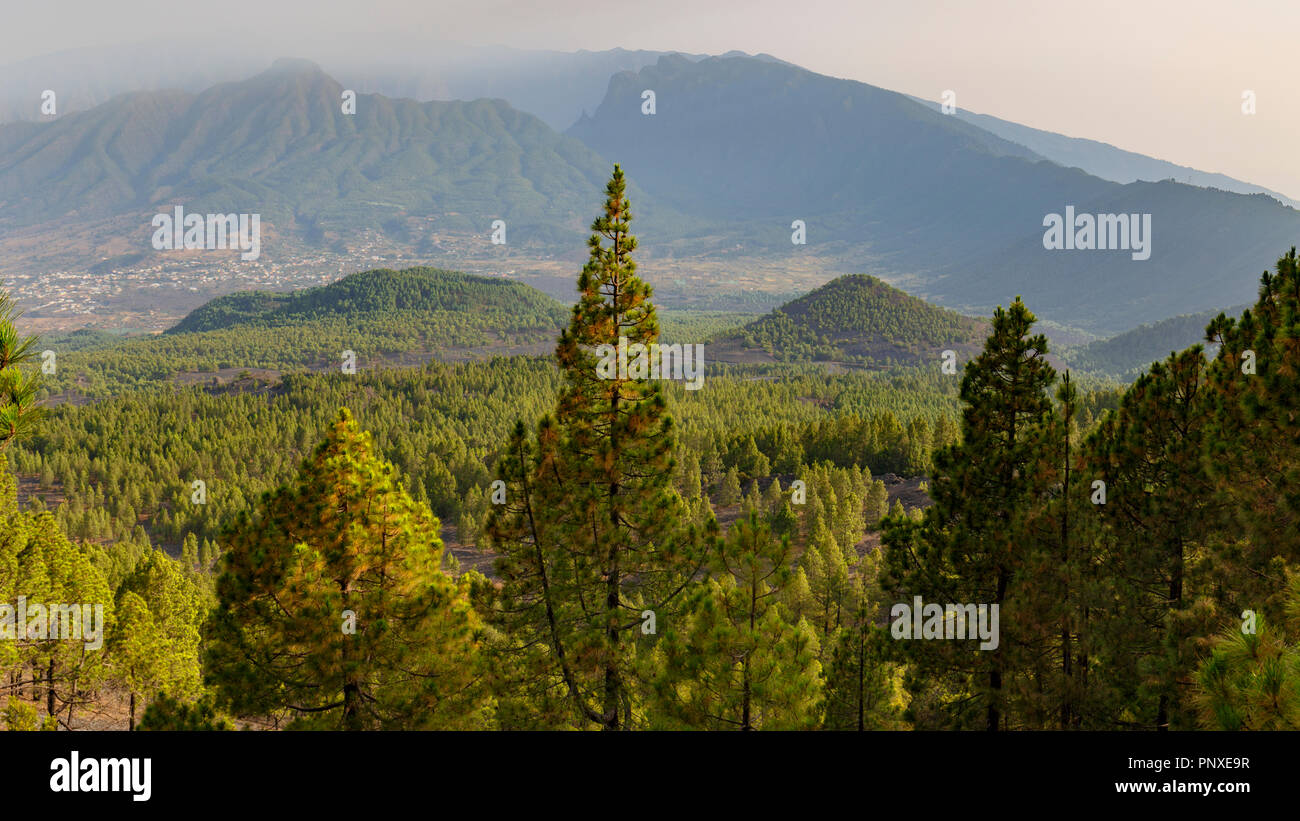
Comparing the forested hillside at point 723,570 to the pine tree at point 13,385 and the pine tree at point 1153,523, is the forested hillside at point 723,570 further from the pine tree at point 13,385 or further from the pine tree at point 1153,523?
the pine tree at point 13,385

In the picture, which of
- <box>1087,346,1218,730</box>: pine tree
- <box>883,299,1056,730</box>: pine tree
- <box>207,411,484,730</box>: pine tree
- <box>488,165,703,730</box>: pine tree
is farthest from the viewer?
<box>488,165,703,730</box>: pine tree

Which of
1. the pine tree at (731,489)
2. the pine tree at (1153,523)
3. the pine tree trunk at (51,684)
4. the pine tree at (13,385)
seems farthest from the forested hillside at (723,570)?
the pine tree at (731,489)

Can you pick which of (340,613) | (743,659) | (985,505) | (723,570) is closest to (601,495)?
(723,570)

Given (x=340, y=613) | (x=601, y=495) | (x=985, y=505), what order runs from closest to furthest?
(x=340, y=613) → (x=985, y=505) → (x=601, y=495)

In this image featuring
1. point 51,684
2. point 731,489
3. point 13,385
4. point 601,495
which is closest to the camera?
point 13,385

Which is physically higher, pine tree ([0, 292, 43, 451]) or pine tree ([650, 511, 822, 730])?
pine tree ([0, 292, 43, 451])

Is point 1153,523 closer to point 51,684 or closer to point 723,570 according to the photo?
point 723,570

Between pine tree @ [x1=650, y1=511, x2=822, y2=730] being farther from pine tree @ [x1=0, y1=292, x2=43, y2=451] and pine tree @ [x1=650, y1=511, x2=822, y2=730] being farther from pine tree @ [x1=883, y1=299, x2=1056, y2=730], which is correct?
pine tree @ [x1=0, y1=292, x2=43, y2=451]

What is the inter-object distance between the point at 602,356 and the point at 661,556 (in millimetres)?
5672

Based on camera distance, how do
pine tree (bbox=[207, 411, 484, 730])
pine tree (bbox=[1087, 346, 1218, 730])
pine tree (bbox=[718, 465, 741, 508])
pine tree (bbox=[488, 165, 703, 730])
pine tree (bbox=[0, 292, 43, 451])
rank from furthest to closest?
pine tree (bbox=[718, 465, 741, 508]) → pine tree (bbox=[488, 165, 703, 730]) → pine tree (bbox=[207, 411, 484, 730]) → pine tree (bbox=[1087, 346, 1218, 730]) → pine tree (bbox=[0, 292, 43, 451])

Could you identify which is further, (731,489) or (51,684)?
(731,489)

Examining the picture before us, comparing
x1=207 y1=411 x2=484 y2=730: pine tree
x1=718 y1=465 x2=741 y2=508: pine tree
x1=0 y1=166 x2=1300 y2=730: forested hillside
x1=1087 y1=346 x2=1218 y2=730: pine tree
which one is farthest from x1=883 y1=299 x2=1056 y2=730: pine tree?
x1=718 y1=465 x2=741 y2=508: pine tree
